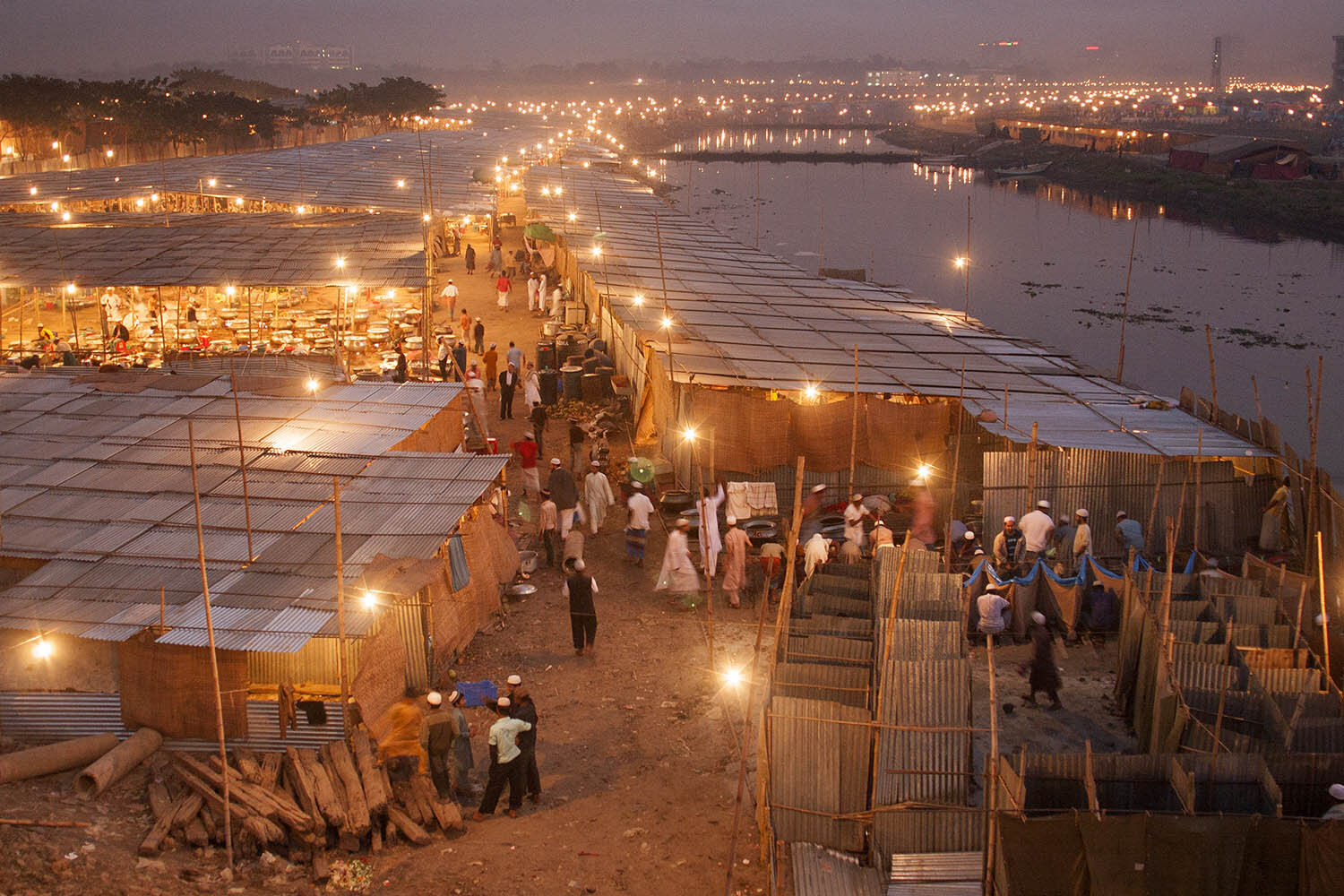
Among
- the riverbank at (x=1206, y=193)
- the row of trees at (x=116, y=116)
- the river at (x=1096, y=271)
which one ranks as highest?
the row of trees at (x=116, y=116)

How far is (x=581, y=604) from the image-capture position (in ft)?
33.4

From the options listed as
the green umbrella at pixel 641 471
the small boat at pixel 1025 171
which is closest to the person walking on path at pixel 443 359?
the green umbrella at pixel 641 471

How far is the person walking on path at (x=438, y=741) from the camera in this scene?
7777 millimetres

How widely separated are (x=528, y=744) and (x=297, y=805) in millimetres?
1572

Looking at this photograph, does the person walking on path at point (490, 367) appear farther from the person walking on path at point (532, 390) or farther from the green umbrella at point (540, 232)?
the green umbrella at point (540, 232)

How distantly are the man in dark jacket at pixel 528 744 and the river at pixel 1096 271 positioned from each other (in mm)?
17951

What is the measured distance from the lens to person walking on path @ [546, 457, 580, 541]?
12250 millimetres

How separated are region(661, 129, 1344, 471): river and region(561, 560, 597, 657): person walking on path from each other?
16.1 meters

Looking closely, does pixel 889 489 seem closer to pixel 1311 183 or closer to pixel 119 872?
pixel 119 872

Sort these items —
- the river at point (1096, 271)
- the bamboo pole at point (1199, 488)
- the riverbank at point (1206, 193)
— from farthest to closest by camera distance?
the riverbank at point (1206, 193)
the river at point (1096, 271)
the bamboo pole at point (1199, 488)

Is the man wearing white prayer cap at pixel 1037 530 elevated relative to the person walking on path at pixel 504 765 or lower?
elevated

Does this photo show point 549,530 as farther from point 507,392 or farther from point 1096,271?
point 1096,271

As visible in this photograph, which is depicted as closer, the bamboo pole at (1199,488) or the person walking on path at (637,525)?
the bamboo pole at (1199,488)

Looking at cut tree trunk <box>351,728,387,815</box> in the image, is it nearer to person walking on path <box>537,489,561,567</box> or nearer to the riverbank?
person walking on path <box>537,489,561,567</box>
